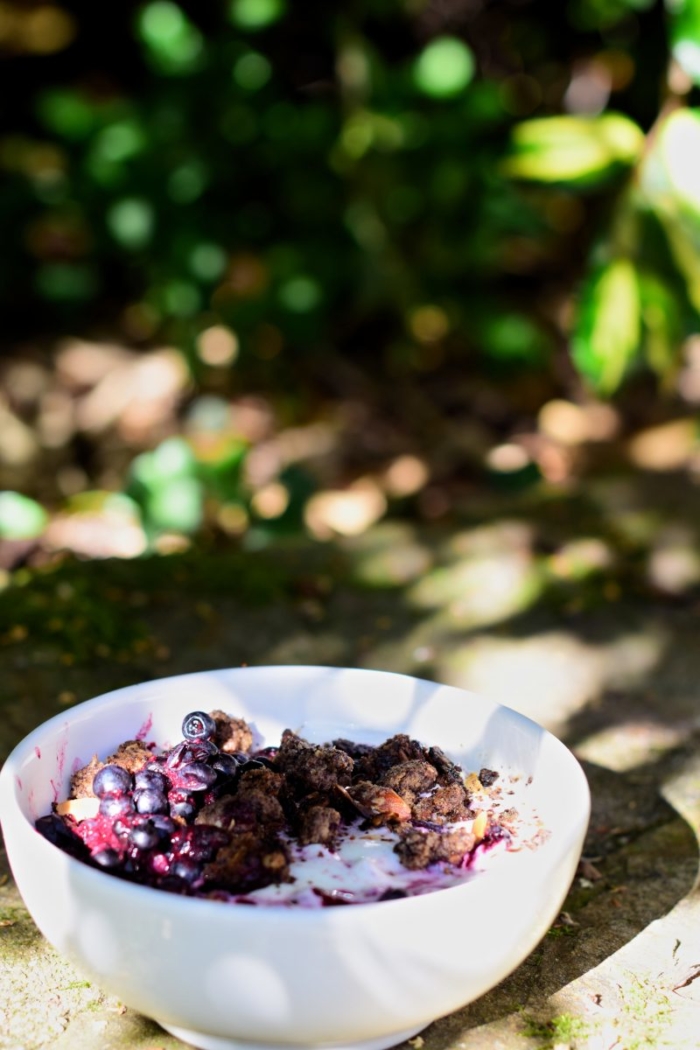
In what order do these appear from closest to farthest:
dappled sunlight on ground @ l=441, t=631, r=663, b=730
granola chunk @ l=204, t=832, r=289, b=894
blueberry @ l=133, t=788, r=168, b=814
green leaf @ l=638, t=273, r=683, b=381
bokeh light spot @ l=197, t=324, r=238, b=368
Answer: granola chunk @ l=204, t=832, r=289, b=894, blueberry @ l=133, t=788, r=168, b=814, dappled sunlight on ground @ l=441, t=631, r=663, b=730, green leaf @ l=638, t=273, r=683, b=381, bokeh light spot @ l=197, t=324, r=238, b=368

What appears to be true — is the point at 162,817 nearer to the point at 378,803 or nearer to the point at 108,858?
the point at 108,858

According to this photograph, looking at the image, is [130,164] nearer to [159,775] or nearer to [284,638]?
[284,638]

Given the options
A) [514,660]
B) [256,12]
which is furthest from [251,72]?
[514,660]

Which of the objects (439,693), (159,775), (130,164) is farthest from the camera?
(130,164)

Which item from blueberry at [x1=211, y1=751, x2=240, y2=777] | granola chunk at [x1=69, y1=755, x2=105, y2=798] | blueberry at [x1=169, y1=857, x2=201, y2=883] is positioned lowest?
granola chunk at [x1=69, y1=755, x2=105, y2=798]

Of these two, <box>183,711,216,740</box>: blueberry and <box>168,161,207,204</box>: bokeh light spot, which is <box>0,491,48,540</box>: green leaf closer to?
<box>183,711,216,740</box>: blueberry

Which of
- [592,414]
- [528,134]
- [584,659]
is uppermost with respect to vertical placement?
[528,134]

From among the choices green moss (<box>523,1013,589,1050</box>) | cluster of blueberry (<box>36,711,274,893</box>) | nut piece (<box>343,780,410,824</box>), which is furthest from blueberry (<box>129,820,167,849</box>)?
green moss (<box>523,1013,589,1050</box>)

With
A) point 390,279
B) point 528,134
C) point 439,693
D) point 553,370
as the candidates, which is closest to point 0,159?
point 390,279
